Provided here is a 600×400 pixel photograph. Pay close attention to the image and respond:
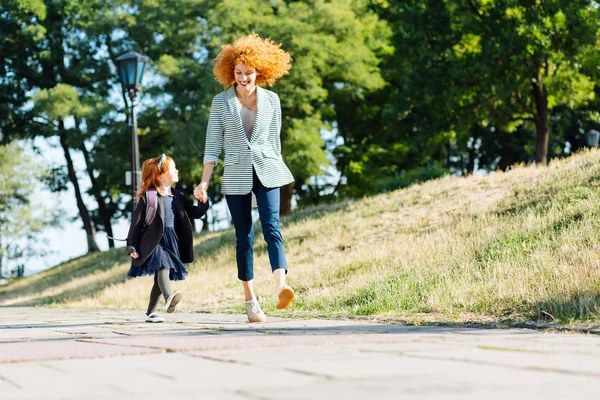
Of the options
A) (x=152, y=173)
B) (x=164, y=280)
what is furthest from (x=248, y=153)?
(x=164, y=280)

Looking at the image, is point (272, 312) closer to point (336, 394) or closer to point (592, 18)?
point (336, 394)

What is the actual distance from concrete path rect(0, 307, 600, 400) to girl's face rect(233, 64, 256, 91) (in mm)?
2370

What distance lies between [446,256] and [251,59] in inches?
178

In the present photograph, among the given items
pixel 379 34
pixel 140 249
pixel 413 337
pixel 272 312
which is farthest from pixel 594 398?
pixel 379 34

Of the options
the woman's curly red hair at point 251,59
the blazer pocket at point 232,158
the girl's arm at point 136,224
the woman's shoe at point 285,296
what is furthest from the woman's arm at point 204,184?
the woman's shoe at point 285,296

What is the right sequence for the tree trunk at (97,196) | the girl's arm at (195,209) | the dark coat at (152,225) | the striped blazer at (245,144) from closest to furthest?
the striped blazer at (245,144), the girl's arm at (195,209), the dark coat at (152,225), the tree trunk at (97,196)

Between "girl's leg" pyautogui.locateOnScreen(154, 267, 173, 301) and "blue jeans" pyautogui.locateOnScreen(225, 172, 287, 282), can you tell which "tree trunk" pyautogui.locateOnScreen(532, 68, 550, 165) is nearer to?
"girl's leg" pyautogui.locateOnScreen(154, 267, 173, 301)

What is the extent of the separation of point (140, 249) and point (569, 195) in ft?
23.2

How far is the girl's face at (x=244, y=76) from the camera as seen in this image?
7289 mm

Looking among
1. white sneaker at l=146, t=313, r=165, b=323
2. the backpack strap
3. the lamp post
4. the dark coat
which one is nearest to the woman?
the dark coat

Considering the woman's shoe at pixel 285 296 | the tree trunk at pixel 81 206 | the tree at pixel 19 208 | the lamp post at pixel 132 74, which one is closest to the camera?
the woman's shoe at pixel 285 296

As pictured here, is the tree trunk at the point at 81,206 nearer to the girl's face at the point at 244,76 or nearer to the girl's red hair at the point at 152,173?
the girl's red hair at the point at 152,173

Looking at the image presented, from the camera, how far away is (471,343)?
4820mm

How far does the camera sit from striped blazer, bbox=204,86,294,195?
7.06 m
